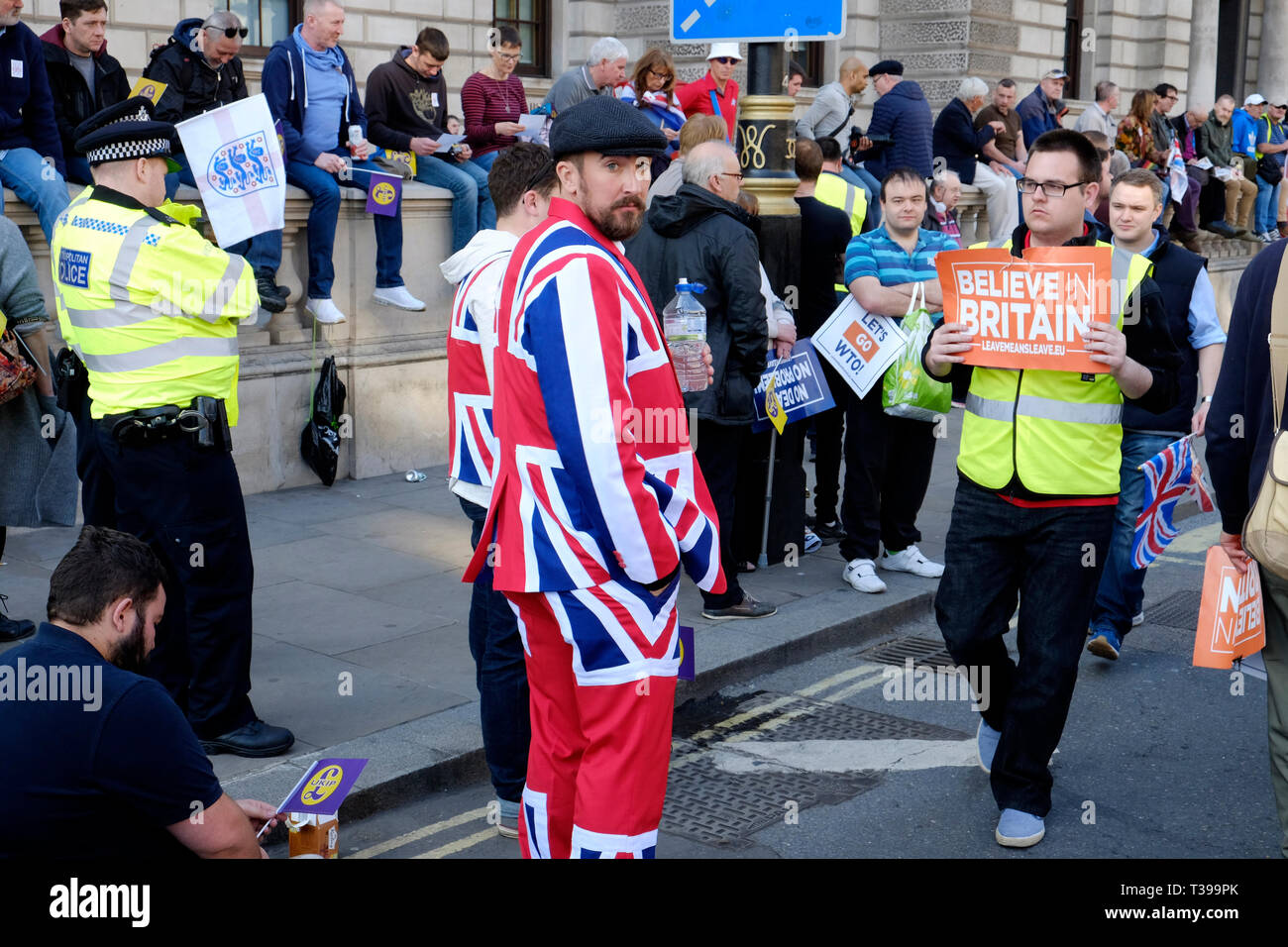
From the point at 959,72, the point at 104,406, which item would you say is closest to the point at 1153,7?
the point at 959,72

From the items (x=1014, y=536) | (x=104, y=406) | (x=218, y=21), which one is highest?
(x=218, y=21)

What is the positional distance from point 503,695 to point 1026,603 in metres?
1.68

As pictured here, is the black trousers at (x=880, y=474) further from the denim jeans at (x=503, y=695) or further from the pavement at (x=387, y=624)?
the denim jeans at (x=503, y=695)

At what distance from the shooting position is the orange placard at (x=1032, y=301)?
446 centimetres

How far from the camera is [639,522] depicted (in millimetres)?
3309

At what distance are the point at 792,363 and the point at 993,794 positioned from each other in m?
3.31

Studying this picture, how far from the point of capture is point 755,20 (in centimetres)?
761

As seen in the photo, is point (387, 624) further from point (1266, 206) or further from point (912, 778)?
point (1266, 206)

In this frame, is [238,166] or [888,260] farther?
[888,260]

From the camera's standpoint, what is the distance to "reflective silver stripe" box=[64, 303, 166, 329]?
485cm

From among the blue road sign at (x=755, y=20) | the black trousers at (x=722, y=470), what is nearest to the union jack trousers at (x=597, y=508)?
the black trousers at (x=722, y=470)

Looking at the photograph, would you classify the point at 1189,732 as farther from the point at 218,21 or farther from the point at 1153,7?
the point at 1153,7

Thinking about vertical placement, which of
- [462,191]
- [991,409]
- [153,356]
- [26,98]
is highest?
[26,98]

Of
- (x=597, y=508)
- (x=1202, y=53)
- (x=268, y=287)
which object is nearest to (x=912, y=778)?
(x=597, y=508)
